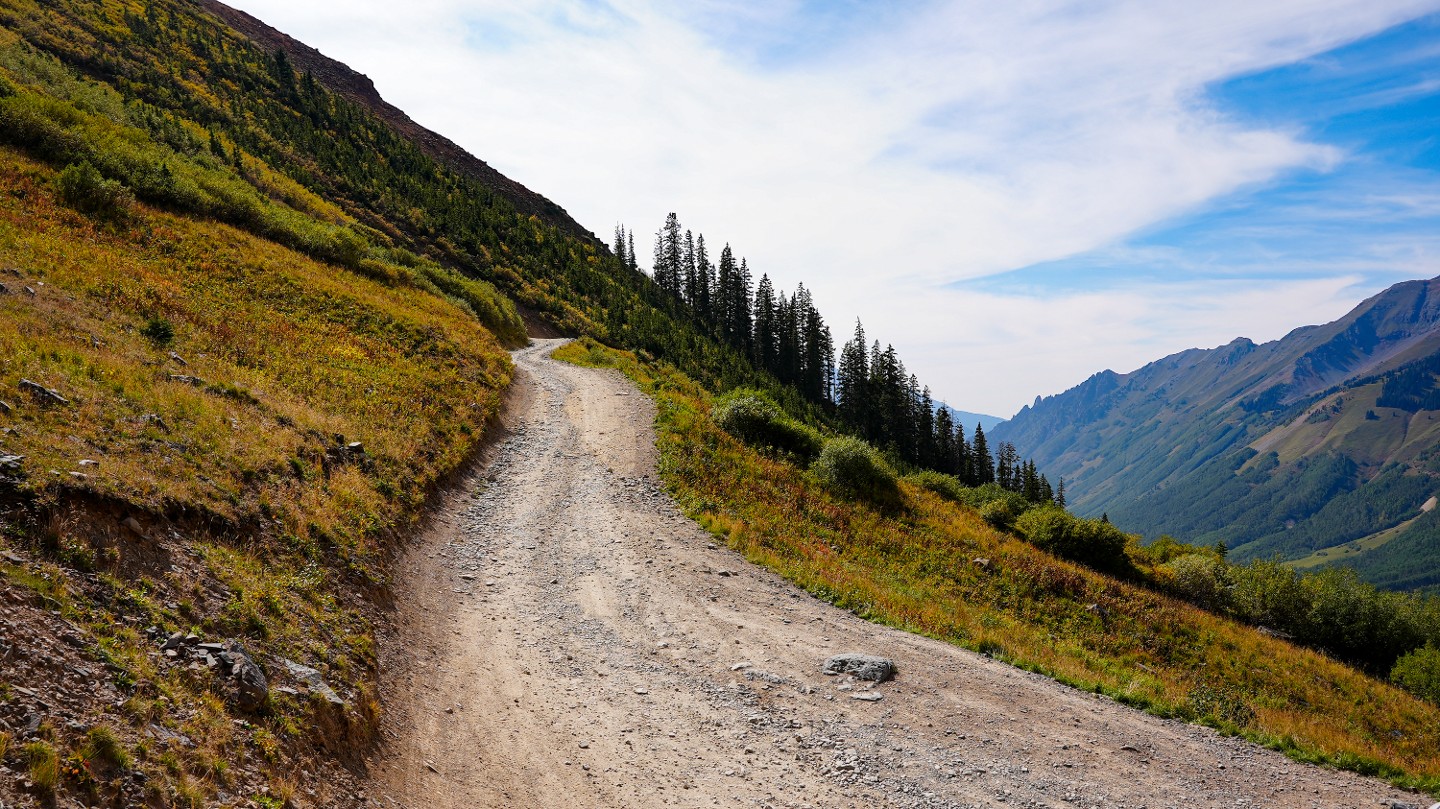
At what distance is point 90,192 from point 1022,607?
3719 cm

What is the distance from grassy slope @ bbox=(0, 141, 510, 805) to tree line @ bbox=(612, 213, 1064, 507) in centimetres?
6074

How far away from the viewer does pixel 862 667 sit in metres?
11.8

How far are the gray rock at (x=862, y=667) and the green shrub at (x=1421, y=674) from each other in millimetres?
24865

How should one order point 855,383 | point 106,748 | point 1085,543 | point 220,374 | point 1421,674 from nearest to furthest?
point 106,748 < point 220,374 < point 1421,674 < point 1085,543 < point 855,383

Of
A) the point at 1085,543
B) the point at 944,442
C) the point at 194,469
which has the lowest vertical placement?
the point at 1085,543

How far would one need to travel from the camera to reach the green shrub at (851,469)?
25391mm

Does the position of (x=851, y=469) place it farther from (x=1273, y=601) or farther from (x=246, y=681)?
(x=246, y=681)

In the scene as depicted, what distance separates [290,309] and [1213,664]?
35.5 meters

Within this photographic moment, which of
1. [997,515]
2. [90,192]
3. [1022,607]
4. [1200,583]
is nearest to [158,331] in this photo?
[90,192]

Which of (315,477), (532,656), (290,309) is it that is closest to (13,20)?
(290,309)

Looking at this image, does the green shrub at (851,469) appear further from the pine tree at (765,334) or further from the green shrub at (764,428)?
the pine tree at (765,334)

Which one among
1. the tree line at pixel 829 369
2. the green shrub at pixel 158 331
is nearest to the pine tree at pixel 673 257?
the tree line at pixel 829 369

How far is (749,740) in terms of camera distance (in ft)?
32.1

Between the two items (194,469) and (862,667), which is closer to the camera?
(194,469)
